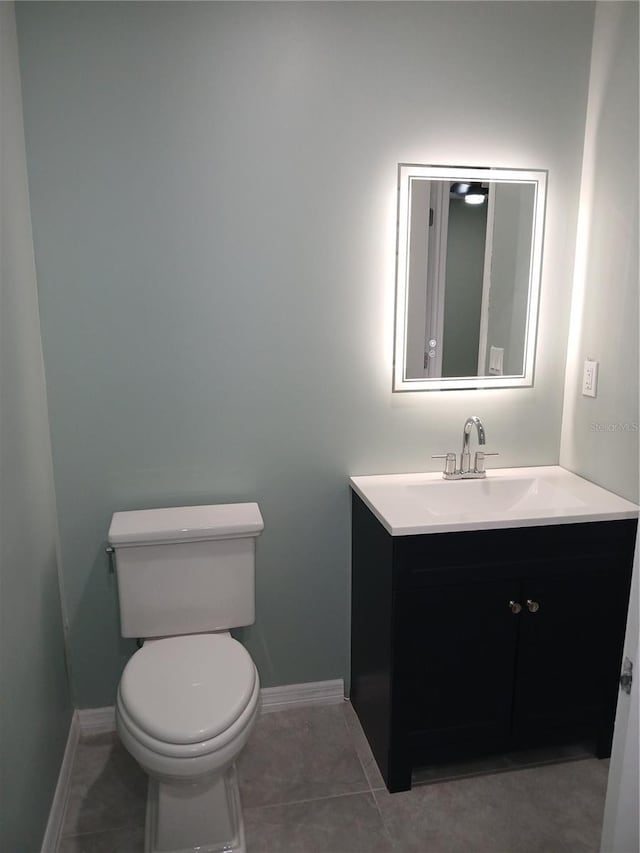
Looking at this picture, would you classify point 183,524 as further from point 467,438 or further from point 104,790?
A: point 467,438

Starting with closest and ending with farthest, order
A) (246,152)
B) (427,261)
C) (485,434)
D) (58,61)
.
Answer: (58,61) < (246,152) < (427,261) < (485,434)

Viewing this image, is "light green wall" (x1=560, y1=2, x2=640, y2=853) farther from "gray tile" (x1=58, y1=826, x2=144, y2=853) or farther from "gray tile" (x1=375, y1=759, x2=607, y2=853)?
"gray tile" (x1=58, y1=826, x2=144, y2=853)

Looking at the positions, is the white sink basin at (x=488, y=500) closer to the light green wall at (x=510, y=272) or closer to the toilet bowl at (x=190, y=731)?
the light green wall at (x=510, y=272)

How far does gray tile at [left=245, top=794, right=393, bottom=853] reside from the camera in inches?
72.6

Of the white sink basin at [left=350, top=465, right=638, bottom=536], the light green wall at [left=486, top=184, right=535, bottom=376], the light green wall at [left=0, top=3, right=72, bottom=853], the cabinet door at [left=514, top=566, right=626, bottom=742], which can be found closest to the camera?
the light green wall at [left=0, top=3, right=72, bottom=853]

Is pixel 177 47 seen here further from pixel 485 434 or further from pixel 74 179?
pixel 485 434

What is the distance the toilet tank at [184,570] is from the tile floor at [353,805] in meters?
0.49

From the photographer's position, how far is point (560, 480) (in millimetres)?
2312

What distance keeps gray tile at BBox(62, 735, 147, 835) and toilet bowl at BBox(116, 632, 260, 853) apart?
6.0 inches

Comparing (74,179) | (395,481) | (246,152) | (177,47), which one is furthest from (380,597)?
(177,47)

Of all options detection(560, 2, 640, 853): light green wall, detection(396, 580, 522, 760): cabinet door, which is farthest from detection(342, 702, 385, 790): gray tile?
detection(560, 2, 640, 853): light green wall

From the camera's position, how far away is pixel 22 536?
69.3 inches

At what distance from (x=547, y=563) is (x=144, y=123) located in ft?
6.01

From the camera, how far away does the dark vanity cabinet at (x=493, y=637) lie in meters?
1.92
